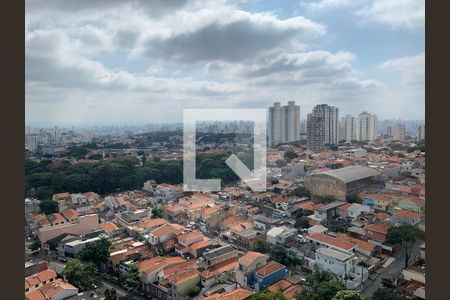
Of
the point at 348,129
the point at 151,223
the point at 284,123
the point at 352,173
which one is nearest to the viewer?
the point at 151,223

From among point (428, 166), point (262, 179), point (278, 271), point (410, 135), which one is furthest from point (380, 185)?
point (410, 135)

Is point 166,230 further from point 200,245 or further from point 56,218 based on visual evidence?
point 56,218

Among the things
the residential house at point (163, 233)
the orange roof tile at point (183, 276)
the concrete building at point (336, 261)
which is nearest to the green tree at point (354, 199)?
the concrete building at point (336, 261)

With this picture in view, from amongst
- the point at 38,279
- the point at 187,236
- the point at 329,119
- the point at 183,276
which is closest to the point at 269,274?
the point at 183,276

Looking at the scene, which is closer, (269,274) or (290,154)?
(269,274)

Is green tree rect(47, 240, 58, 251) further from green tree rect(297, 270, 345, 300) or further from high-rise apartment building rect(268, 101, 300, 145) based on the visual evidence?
high-rise apartment building rect(268, 101, 300, 145)

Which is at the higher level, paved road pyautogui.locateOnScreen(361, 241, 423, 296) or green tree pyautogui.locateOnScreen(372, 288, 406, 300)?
green tree pyautogui.locateOnScreen(372, 288, 406, 300)

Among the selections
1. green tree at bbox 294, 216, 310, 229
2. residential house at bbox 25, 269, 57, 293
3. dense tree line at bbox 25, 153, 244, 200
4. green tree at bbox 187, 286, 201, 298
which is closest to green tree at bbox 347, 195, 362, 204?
green tree at bbox 294, 216, 310, 229
